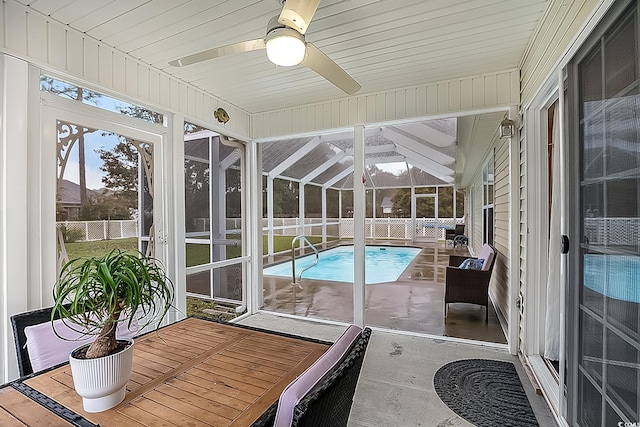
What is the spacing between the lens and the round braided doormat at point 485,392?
2.07 meters

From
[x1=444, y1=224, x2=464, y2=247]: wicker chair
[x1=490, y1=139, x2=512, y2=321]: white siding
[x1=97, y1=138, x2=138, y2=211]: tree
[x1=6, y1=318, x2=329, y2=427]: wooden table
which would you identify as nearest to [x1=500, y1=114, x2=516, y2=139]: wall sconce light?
[x1=490, y1=139, x2=512, y2=321]: white siding

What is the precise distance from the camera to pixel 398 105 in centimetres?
354

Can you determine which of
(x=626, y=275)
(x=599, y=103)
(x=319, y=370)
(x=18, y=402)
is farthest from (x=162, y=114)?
(x=626, y=275)

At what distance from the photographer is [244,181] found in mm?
4434

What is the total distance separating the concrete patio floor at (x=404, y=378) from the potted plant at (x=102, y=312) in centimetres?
155

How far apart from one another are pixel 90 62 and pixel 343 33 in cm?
198

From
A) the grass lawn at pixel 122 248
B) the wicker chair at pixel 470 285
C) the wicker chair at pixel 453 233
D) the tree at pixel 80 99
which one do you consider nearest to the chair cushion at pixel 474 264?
the wicker chair at pixel 470 285

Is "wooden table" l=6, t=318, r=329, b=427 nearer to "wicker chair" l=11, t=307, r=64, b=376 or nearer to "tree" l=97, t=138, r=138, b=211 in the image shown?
"wicker chair" l=11, t=307, r=64, b=376

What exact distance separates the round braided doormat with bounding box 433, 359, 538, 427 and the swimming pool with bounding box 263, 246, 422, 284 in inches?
145

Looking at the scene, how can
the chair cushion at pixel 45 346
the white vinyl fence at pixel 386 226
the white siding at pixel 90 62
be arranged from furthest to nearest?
the white vinyl fence at pixel 386 226 < the white siding at pixel 90 62 < the chair cushion at pixel 45 346

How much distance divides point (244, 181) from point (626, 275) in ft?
13.0

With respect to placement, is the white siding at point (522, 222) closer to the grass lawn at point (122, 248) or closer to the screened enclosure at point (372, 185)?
the screened enclosure at point (372, 185)

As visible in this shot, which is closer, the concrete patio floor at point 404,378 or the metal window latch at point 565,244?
the metal window latch at point 565,244

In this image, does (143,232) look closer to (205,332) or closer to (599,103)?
(205,332)
